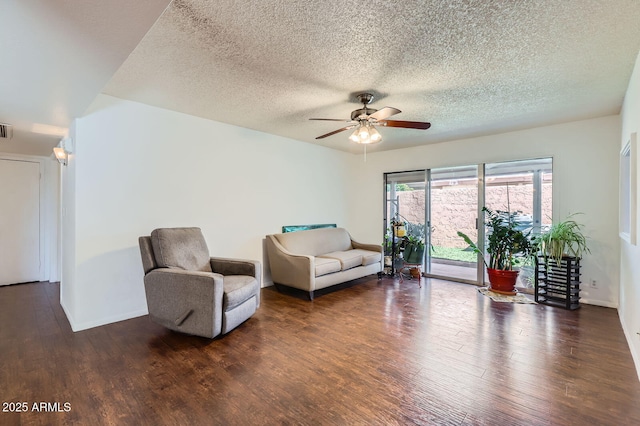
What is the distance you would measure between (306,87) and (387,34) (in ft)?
3.56

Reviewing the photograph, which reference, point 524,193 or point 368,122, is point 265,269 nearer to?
point 368,122

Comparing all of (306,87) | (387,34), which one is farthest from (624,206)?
(306,87)

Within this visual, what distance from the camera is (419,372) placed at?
2.22m

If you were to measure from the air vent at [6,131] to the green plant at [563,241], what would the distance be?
6886 millimetres

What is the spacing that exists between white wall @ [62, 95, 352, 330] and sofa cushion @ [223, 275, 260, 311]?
112 cm

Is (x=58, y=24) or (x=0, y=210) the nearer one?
(x=58, y=24)

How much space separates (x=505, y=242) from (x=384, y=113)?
9.65 ft

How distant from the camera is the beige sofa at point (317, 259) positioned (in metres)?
4.10

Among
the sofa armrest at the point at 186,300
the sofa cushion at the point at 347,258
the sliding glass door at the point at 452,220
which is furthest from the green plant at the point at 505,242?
the sofa armrest at the point at 186,300

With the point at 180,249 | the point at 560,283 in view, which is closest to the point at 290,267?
the point at 180,249

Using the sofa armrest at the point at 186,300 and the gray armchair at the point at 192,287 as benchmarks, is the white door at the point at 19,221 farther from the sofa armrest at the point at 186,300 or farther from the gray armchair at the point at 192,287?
the sofa armrest at the point at 186,300

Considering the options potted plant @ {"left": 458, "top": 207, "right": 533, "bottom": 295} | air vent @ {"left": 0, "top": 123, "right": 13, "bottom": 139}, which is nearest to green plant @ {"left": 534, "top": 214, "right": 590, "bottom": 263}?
potted plant @ {"left": 458, "top": 207, "right": 533, "bottom": 295}

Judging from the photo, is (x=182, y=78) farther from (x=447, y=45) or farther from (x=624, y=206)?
(x=624, y=206)

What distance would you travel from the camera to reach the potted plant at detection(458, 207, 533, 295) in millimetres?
4195
